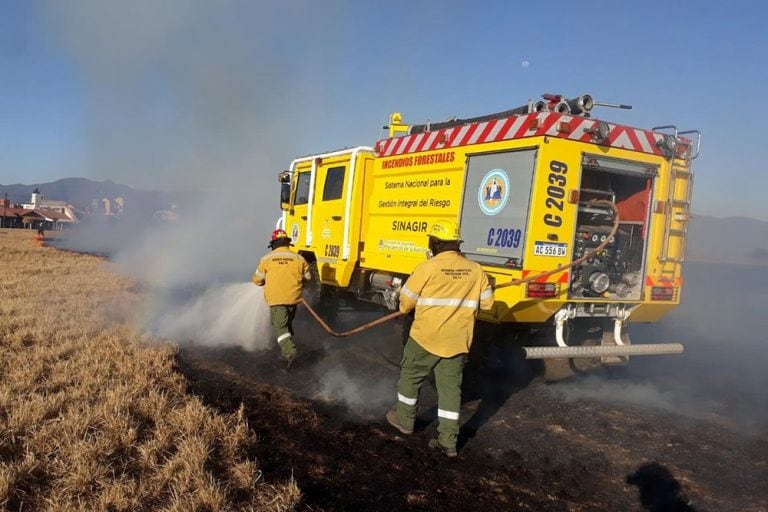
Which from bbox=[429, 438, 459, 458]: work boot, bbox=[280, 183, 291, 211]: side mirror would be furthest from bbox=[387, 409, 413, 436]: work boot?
bbox=[280, 183, 291, 211]: side mirror

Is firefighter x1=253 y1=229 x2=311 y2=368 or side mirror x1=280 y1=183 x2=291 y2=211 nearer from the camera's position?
firefighter x1=253 y1=229 x2=311 y2=368

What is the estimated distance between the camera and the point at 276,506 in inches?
125

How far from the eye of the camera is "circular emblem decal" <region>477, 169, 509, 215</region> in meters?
5.65

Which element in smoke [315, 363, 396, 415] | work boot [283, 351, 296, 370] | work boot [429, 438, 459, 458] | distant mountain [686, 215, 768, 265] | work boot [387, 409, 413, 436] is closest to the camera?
work boot [429, 438, 459, 458]

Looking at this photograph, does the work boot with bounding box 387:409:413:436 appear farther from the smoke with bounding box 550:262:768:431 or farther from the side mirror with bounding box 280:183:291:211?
the side mirror with bounding box 280:183:291:211

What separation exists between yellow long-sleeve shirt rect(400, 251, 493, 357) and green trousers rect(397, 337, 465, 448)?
106mm

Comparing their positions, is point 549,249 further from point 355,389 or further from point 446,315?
point 355,389

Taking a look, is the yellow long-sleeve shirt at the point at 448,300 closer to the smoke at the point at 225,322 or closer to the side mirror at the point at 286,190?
the smoke at the point at 225,322

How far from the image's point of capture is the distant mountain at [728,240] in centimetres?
5144

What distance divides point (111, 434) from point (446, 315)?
249 cm

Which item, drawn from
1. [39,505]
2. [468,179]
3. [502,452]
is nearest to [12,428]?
[39,505]

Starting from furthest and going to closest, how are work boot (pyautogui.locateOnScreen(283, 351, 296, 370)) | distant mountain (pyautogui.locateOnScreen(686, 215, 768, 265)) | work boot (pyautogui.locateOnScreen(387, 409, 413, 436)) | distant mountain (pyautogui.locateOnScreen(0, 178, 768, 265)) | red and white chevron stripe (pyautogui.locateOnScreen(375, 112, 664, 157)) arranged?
distant mountain (pyautogui.locateOnScreen(686, 215, 768, 265)) < distant mountain (pyautogui.locateOnScreen(0, 178, 768, 265)) < work boot (pyautogui.locateOnScreen(283, 351, 296, 370)) < red and white chevron stripe (pyautogui.locateOnScreen(375, 112, 664, 157)) < work boot (pyautogui.locateOnScreen(387, 409, 413, 436))

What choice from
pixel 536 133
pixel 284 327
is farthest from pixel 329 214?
pixel 536 133

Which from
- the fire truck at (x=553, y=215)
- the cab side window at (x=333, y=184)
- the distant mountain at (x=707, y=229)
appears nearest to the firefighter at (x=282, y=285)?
the fire truck at (x=553, y=215)
